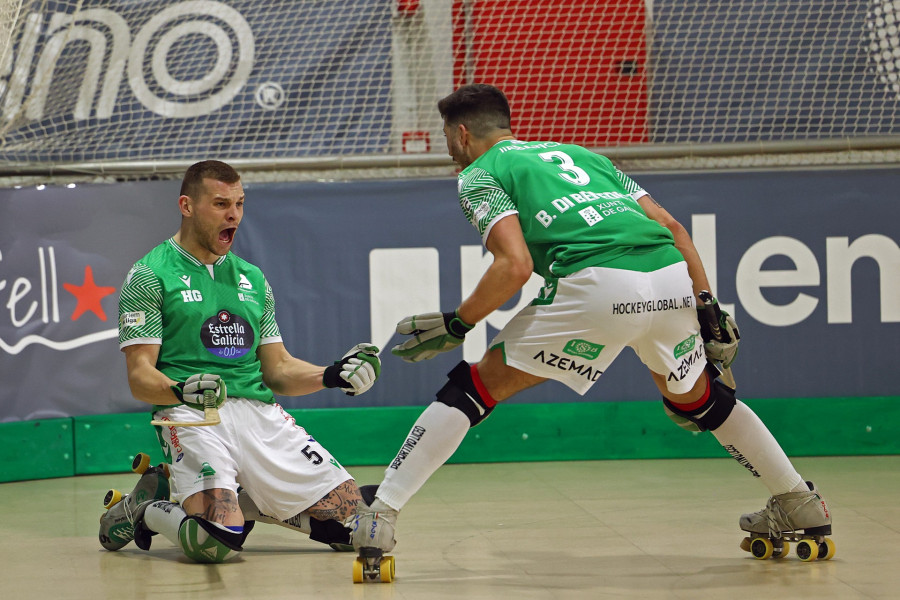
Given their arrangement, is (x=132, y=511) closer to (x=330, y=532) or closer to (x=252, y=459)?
(x=252, y=459)

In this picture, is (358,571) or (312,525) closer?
(358,571)

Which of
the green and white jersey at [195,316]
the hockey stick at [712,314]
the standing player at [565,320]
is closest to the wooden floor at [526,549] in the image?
the standing player at [565,320]

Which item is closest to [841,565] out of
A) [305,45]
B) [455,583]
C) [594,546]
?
[594,546]

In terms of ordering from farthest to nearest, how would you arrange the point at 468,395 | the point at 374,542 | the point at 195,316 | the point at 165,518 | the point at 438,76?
the point at 438,76, the point at 195,316, the point at 165,518, the point at 468,395, the point at 374,542

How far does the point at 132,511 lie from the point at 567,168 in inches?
84.7

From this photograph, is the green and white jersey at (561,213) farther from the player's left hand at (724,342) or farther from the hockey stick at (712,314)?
the player's left hand at (724,342)

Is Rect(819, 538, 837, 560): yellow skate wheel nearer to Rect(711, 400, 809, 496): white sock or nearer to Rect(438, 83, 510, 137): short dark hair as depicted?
Rect(711, 400, 809, 496): white sock

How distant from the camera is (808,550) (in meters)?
4.19

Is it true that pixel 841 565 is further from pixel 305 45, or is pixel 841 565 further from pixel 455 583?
pixel 305 45

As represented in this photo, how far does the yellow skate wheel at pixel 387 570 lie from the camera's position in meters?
3.98

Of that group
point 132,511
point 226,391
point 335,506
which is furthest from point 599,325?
point 132,511

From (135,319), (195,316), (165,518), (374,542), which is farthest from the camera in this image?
(195,316)

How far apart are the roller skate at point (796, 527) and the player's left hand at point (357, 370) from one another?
154 centimetres

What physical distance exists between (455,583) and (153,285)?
1.68m
